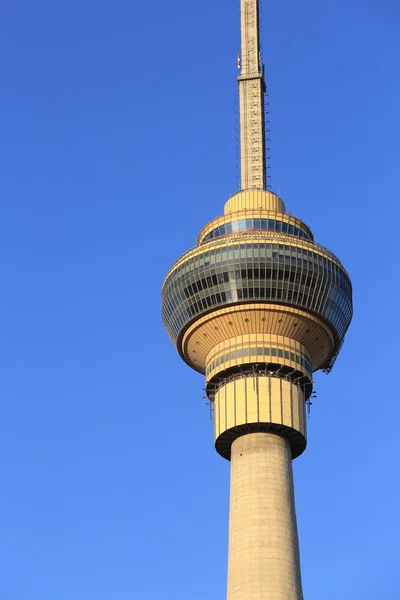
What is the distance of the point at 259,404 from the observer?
407ft

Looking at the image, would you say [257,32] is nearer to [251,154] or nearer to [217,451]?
[251,154]

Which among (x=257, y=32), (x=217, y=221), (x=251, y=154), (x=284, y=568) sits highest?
(x=257, y=32)

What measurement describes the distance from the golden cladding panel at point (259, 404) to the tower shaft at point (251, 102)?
29.4 metres

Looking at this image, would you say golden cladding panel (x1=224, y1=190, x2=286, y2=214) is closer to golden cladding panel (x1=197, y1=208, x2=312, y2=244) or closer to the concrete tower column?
golden cladding panel (x1=197, y1=208, x2=312, y2=244)

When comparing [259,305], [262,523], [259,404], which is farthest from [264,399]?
[262,523]

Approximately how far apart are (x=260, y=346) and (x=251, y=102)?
3809 cm

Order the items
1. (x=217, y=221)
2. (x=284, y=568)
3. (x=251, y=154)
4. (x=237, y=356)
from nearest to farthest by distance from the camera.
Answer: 1. (x=284, y=568)
2. (x=237, y=356)
3. (x=217, y=221)
4. (x=251, y=154)

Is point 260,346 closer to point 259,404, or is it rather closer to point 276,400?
point 276,400

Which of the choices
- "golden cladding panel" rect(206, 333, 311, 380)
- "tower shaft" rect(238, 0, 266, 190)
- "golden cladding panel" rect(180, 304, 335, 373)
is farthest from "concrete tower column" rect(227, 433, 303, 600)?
"tower shaft" rect(238, 0, 266, 190)

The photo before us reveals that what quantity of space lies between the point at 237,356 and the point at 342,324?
13.4 meters

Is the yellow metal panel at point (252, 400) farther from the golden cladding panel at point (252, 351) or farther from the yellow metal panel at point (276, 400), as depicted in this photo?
the golden cladding panel at point (252, 351)

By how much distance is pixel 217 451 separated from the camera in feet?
425

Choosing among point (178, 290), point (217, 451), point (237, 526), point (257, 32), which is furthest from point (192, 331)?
point (257, 32)

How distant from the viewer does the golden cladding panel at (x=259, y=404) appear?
124m
